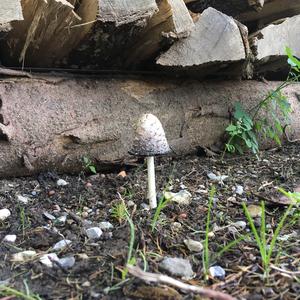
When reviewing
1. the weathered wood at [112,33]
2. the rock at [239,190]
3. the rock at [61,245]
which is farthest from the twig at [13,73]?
the rock at [239,190]

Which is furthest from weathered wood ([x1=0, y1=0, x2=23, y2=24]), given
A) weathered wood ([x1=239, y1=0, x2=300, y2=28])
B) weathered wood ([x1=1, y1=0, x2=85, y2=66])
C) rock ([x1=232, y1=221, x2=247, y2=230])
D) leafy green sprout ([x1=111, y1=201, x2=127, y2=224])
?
weathered wood ([x1=239, y1=0, x2=300, y2=28])

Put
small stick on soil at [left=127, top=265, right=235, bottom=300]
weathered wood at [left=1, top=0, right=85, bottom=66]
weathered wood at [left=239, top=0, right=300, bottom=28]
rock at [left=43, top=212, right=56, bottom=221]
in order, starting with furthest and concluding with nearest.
Answer: weathered wood at [left=239, top=0, right=300, bottom=28], weathered wood at [left=1, top=0, right=85, bottom=66], rock at [left=43, top=212, right=56, bottom=221], small stick on soil at [left=127, top=265, right=235, bottom=300]

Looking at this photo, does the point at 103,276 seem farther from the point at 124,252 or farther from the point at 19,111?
the point at 19,111

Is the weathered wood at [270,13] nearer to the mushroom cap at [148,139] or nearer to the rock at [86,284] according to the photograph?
the mushroom cap at [148,139]

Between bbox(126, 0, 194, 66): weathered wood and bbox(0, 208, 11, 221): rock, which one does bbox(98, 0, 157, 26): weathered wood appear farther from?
bbox(0, 208, 11, 221): rock

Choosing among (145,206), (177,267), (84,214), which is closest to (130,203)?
(145,206)

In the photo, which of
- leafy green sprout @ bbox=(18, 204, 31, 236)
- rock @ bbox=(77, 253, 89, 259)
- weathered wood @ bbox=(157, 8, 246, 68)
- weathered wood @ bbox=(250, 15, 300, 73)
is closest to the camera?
rock @ bbox=(77, 253, 89, 259)

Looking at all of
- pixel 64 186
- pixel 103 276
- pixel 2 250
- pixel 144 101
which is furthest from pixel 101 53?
pixel 103 276
